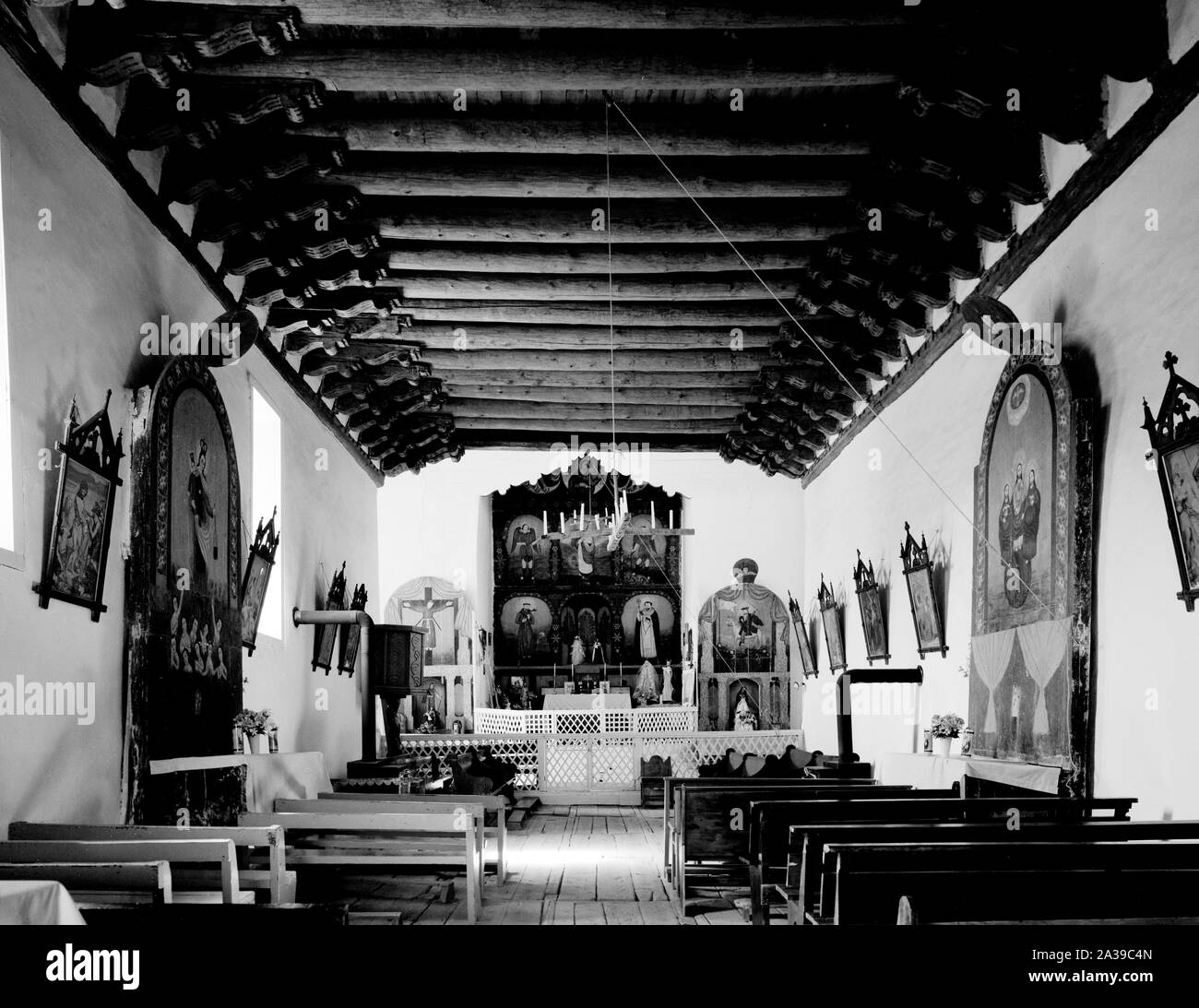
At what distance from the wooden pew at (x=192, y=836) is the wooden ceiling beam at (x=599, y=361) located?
7690 mm

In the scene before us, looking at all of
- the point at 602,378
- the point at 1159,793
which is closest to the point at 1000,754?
the point at 1159,793

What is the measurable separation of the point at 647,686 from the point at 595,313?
330 inches

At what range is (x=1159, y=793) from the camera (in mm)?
5996

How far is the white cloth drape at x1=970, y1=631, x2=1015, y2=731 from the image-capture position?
8.00m

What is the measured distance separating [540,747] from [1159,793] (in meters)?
9.95

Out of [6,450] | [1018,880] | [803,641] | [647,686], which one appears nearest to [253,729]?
[6,450]

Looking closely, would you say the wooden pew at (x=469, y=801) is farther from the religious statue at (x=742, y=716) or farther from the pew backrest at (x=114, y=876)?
the religious statue at (x=742, y=716)

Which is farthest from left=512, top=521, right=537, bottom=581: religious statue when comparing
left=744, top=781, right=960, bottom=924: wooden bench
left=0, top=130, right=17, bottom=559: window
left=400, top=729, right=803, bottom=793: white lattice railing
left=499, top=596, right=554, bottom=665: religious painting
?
left=0, top=130, right=17, bottom=559: window

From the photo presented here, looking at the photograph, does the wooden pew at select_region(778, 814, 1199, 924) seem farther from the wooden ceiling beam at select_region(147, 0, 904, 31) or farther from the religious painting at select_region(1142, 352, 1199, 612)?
the wooden ceiling beam at select_region(147, 0, 904, 31)

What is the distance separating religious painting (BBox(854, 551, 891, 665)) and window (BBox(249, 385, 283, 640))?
19.4ft

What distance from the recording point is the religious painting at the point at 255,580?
894 cm

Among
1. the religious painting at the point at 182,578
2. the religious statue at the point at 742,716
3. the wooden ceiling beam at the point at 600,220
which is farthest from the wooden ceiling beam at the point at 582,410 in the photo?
the religious painting at the point at 182,578

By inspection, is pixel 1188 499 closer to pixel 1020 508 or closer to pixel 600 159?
pixel 1020 508

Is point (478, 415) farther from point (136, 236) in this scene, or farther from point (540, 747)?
point (136, 236)
